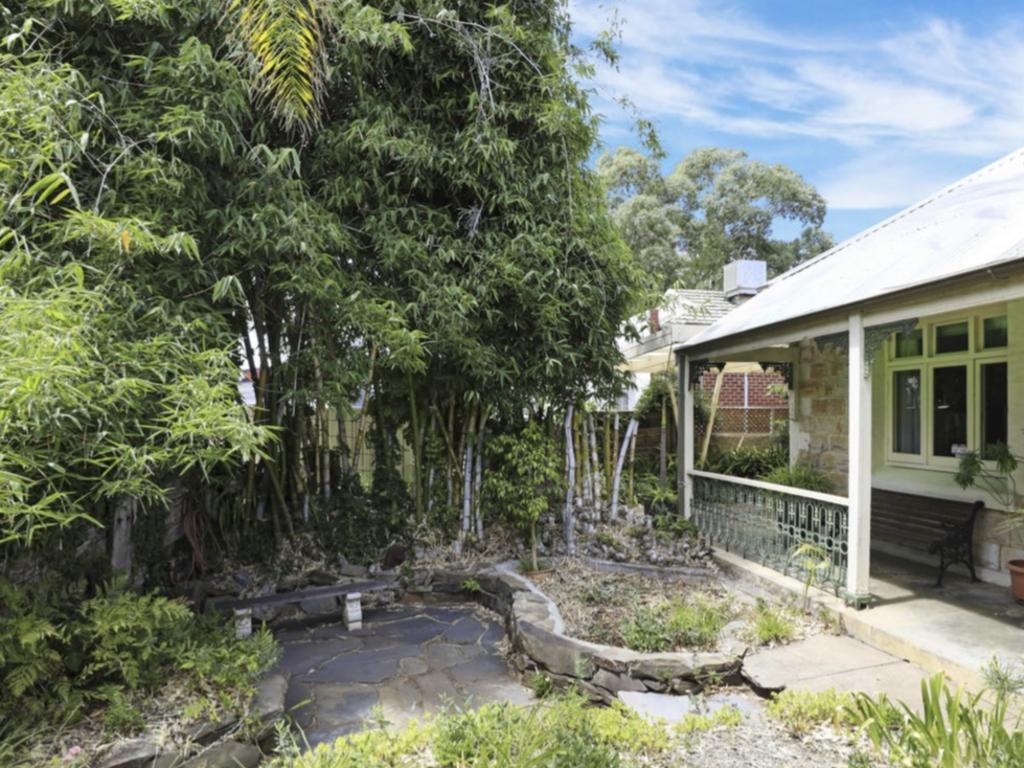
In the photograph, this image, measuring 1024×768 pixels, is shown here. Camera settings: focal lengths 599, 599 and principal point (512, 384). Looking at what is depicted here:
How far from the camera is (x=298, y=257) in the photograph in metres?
4.06

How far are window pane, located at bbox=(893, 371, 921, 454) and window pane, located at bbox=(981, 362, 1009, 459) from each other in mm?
686

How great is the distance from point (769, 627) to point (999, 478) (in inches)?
96.5

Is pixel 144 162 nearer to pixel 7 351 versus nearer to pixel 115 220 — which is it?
pixel 115 220

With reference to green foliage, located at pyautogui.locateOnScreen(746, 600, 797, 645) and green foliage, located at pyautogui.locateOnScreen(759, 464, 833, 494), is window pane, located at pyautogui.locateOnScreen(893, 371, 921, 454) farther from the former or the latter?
green foliage, located at pyautogui.locateOnScreen(746, 600, 797, 645)

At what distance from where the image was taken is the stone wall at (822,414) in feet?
20.8

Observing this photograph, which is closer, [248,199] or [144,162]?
[144,162]

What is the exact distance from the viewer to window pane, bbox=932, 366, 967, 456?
5148 millimetres

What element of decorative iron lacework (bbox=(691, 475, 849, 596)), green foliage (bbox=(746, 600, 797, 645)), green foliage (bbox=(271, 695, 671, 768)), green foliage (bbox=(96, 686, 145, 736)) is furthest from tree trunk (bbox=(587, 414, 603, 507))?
green foliage (bbox=(96, 686, 145, 736))

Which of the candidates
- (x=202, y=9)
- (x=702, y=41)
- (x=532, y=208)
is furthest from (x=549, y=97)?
(x=702, y=41)

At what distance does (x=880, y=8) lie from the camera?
6.86m

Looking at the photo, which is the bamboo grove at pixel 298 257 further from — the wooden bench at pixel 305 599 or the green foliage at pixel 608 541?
the wooden bench at pixel 305 599

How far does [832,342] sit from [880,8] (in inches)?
197

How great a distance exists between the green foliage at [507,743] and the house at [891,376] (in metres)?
2.49

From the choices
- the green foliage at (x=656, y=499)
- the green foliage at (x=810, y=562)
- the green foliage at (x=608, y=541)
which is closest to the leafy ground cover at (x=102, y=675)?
the green foliage at (x=608, y=541)
